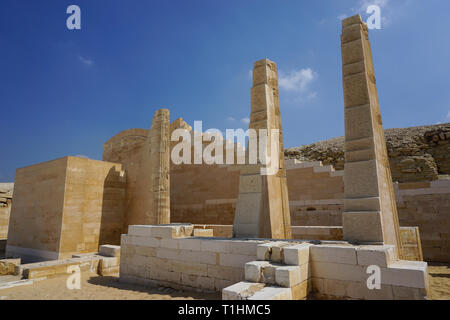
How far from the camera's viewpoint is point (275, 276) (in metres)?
3.83

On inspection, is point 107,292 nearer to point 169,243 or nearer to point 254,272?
point 169,243

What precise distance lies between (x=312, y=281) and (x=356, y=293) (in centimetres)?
65

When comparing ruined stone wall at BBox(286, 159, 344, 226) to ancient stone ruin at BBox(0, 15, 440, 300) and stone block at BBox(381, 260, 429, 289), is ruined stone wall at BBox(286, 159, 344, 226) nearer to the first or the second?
ancient stone ruin at BBox(0, 15, 440, 300)

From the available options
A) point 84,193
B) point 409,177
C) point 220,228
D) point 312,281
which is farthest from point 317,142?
point 312,281

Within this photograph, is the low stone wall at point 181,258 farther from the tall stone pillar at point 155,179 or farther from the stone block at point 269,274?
the tall stone pillar at point 155,179

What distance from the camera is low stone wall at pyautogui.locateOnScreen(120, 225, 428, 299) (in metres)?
3.68

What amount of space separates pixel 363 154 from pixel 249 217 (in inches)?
106

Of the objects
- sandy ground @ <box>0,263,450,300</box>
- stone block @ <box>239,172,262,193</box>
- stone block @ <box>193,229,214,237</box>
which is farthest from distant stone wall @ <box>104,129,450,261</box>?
stone block @ <box>239,172,262,193</box>

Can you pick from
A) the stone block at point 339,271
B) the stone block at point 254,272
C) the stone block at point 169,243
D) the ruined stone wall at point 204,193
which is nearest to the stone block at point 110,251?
the stone block at point 169,243

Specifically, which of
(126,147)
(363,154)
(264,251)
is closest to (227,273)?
(264,251)

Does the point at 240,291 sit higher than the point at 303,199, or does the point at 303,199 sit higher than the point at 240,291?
the point at 303,199

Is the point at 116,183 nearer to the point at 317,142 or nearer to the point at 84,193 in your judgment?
the point at 84,193

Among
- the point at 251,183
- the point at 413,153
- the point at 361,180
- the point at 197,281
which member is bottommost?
the point at 197,281

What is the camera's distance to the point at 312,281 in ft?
14.2
